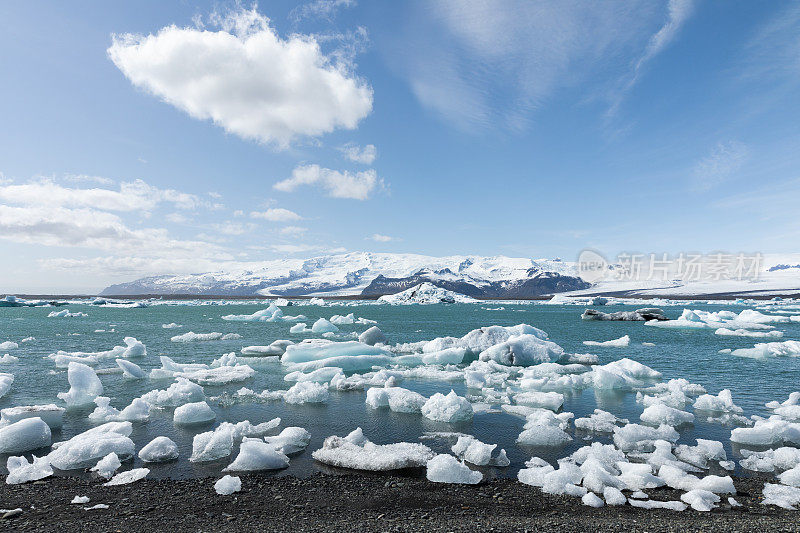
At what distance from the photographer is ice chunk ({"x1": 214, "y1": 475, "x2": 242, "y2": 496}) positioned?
5746 mm

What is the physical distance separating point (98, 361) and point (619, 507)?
728 inches

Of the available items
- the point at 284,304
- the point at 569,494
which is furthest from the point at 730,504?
Answer: the point at 284,304

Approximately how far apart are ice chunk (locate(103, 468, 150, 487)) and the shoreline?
0.12m

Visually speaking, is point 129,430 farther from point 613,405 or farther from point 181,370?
point 613,405

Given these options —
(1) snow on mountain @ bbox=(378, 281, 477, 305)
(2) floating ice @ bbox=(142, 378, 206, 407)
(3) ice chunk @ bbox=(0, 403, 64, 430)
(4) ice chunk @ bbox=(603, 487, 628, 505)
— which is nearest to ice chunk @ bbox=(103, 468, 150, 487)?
(3) ice chunk @ bbox=(0, 403, 64, 430)

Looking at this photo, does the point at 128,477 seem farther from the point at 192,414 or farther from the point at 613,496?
the point at 613,496

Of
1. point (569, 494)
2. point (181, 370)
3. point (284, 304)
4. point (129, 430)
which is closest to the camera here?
point (569, 494)

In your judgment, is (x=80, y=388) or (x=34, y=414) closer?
(x=34, y=414)

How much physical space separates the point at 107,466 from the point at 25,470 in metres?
1.05

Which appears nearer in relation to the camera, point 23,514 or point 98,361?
point 23,514

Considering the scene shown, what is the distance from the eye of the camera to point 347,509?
533 centimetres

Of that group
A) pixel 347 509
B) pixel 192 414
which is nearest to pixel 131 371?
pixel 192 414

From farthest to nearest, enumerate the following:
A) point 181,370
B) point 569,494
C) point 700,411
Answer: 1. point 181,370
2. point 700,411
3. point 569,494

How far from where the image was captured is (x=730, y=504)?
17.9 feet
